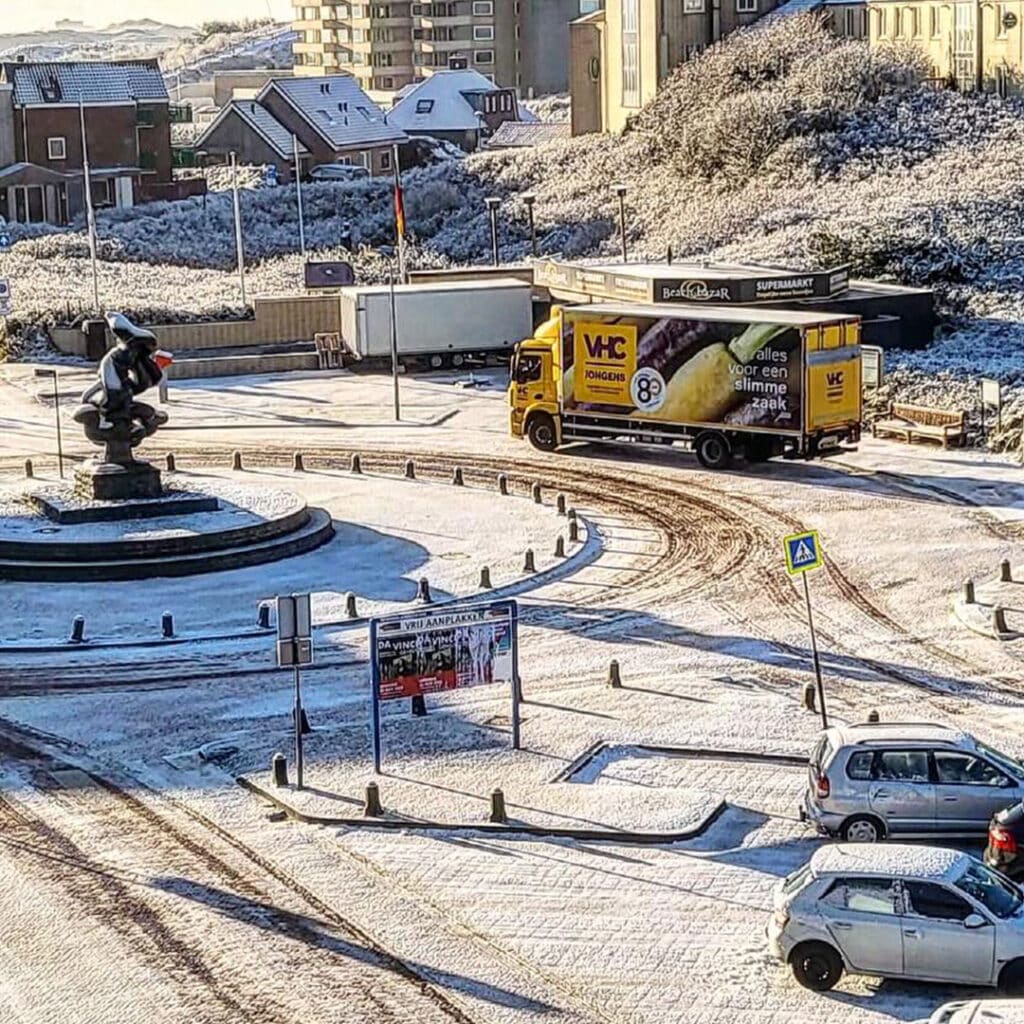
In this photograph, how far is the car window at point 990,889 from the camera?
19875 mm

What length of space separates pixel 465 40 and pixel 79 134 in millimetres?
66578

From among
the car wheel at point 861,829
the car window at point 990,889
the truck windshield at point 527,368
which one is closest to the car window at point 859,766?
the car wheel at point 861,829

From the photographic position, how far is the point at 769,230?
2990 inches

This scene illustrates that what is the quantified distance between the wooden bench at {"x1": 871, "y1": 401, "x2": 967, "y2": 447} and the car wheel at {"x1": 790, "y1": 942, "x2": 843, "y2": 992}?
3050 centimetres

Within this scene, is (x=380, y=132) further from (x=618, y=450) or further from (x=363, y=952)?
(x=363, y=952)

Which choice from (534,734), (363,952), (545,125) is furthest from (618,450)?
(545,125)

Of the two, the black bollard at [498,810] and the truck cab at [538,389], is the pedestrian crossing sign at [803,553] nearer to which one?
the black bollard at [498,810]

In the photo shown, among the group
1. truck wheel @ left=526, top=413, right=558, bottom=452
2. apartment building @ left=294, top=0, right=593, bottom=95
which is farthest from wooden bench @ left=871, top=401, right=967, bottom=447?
apartment building @ left=294, top=0, right=593, bottom=95

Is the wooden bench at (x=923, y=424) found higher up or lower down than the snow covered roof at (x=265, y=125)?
lower down

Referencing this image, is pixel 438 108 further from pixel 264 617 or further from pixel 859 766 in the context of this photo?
pixel 859 766

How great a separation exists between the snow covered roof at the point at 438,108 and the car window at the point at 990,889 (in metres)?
109

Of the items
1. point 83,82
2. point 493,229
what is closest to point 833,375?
point 493,229

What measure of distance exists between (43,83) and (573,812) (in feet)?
283

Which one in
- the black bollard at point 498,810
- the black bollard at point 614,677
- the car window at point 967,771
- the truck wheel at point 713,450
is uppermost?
the truck wheel at point 713,450
